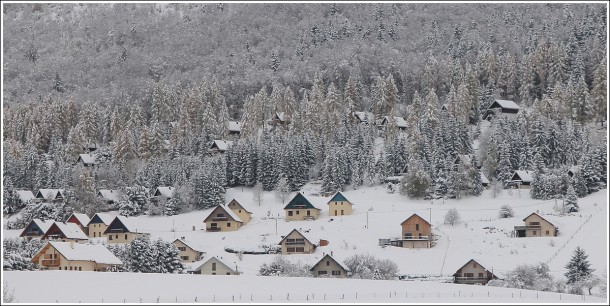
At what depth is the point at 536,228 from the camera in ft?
311

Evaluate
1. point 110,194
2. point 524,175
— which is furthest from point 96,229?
point 524,175

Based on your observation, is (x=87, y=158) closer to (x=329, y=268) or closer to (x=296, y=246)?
(x=296, y=246)

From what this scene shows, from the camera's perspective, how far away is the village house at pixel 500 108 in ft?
460

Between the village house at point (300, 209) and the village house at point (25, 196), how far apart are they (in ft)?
104

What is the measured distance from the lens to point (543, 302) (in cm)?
5912

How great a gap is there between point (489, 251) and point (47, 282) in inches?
1547

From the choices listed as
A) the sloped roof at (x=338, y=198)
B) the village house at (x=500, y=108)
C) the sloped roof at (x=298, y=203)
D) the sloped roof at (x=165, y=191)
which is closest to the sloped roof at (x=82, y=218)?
the sloped roof at (x=165, y=191)

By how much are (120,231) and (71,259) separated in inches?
901

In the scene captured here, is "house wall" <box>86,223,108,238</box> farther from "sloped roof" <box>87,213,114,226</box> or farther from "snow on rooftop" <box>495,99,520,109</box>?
"snow on rooftop" <box>495,99,520,109</box>

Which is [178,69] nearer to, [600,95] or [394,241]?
[600,95]

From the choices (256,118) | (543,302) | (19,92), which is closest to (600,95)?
(256,118)

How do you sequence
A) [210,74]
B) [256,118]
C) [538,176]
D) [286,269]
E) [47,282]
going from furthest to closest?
[210,74] < [256,118] < [538,176] < [286,269] < [47,282]

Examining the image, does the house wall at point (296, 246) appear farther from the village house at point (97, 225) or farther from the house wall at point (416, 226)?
the village house at point (97, 225)

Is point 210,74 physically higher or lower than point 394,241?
higher
